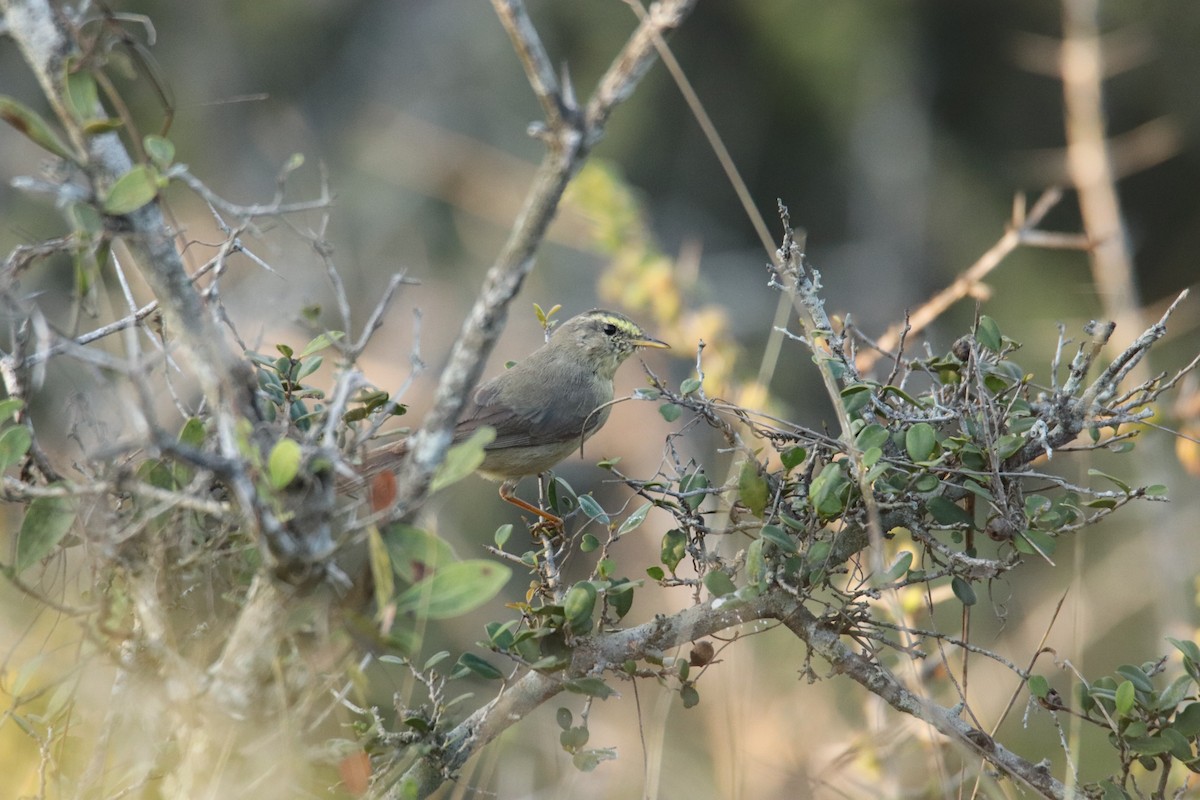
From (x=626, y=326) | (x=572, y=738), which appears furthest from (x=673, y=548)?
(x=626, y=326)

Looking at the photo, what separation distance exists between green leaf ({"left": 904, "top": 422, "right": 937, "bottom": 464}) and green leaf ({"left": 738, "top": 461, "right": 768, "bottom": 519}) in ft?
1.00

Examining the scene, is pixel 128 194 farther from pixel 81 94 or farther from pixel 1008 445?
pixel 1008 445

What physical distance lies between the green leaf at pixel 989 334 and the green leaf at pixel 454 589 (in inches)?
52.7

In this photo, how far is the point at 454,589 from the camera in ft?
5.50

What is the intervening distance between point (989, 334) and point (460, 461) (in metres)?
1.37

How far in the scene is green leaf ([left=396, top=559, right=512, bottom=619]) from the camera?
1.65 meters

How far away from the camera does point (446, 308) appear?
33.9 ft

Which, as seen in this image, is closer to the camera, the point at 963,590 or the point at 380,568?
the point at 380,568

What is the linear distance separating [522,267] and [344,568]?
2.27ft

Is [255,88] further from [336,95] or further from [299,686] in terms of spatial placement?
[299,686]

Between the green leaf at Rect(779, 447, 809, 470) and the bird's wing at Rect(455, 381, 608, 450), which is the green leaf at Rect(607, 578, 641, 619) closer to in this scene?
the green leaf at Rect(779, 447, 809, 470)

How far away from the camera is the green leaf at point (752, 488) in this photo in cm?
222

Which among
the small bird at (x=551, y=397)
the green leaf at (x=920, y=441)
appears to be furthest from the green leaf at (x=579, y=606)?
the small bird at (x=551, y=397)

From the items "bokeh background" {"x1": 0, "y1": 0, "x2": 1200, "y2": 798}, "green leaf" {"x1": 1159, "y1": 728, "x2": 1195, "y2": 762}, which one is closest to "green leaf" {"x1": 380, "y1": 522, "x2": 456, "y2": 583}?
"green leaf" {"x1": 1159, "y1": 728, "x2": 1195, "y2": 762}
